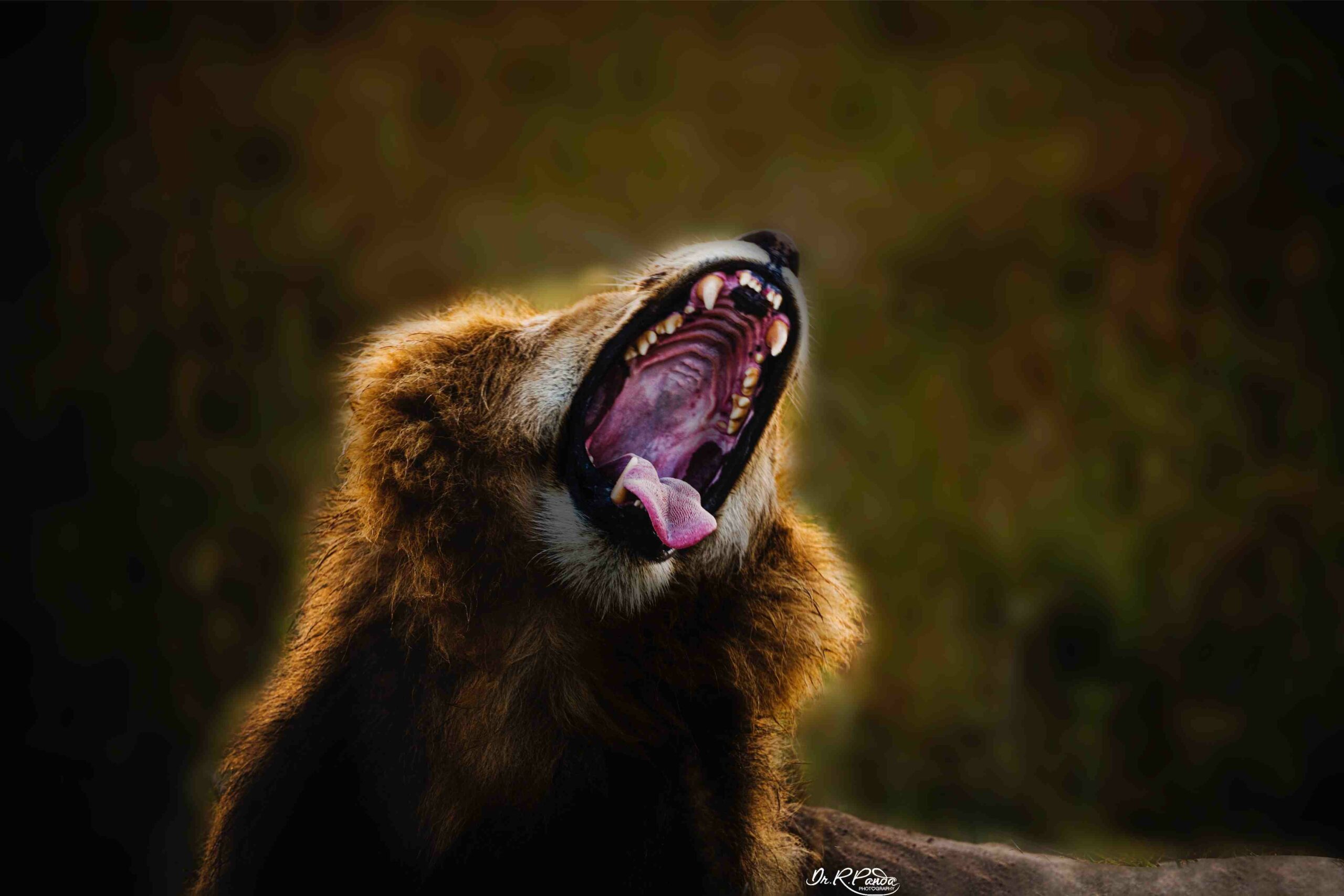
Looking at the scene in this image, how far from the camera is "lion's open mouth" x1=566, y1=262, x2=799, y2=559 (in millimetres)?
2105

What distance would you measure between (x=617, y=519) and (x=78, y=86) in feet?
7.52

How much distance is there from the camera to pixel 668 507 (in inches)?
82.0

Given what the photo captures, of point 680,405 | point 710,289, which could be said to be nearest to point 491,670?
point 680,405

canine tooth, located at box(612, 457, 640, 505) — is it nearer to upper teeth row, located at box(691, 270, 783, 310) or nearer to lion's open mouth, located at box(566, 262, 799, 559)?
lion's open mouth, located at box(566, 262, 799, 559)

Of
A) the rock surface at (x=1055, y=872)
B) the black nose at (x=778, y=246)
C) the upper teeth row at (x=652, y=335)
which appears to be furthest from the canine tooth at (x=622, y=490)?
the rock surface at (x=1055, y=872)

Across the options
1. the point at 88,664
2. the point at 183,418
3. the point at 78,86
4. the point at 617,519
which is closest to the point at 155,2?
the point at 78,86

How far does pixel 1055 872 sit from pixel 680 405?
1495 mm

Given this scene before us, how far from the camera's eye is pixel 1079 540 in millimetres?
5129

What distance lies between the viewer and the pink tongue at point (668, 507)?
2039mm

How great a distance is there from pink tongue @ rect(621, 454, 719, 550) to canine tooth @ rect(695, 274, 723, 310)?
404 mm

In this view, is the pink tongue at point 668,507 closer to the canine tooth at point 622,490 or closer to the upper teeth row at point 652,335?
the canine tooth at point 622,490

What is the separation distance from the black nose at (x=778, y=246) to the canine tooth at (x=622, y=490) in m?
0.55

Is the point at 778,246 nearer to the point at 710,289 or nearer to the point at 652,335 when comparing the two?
the point at 710,289

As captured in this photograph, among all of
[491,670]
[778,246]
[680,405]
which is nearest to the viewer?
[491,670]
